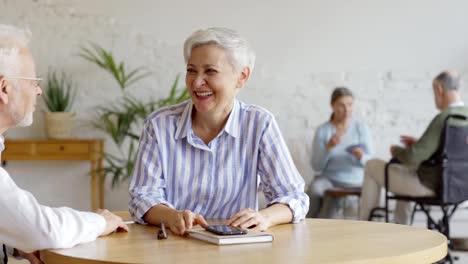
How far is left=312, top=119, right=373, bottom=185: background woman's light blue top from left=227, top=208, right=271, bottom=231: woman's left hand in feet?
14.7

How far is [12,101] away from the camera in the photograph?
6.98 feet

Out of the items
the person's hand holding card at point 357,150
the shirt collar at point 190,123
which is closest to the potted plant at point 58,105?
the person's hand holding card at point 357,150

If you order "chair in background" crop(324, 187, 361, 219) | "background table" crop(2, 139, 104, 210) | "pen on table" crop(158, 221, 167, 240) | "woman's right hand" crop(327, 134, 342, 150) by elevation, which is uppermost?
"pen on table" crop(158, 221, 167, 240)

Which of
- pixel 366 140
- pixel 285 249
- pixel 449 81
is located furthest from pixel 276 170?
pixel 366 140

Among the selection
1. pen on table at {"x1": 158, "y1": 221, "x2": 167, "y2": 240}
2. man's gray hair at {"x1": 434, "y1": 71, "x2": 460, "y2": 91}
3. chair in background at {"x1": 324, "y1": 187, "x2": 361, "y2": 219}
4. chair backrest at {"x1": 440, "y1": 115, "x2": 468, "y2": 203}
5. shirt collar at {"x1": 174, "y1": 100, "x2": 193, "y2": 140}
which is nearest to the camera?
pen on table at {"x1": 158, "y1": 221, "x2": 167, "y2": 240}

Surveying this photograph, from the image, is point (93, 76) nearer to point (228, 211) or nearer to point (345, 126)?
point (345, 126)

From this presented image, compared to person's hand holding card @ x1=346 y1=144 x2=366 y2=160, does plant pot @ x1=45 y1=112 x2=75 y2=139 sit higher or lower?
higher

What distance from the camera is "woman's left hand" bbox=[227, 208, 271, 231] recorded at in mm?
2365

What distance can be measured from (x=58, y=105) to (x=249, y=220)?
16.3ft

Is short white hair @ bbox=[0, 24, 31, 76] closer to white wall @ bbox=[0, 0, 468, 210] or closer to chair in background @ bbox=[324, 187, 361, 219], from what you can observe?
chair in background @ bbox=[324, 187, 361, 219]

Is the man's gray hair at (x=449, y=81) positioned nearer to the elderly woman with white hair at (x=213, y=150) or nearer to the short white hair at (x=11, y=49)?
the elderly woman with white hair at (x=213, y=150)

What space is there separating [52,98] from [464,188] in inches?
133

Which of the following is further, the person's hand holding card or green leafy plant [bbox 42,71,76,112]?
green leafy plant [bbox 42,71,76,112]

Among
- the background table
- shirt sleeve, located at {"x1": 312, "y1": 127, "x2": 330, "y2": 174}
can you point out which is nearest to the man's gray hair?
shirt sleeve, located at {"x1": 312, "y1": 127, "x2": 330, "y2": 174}
